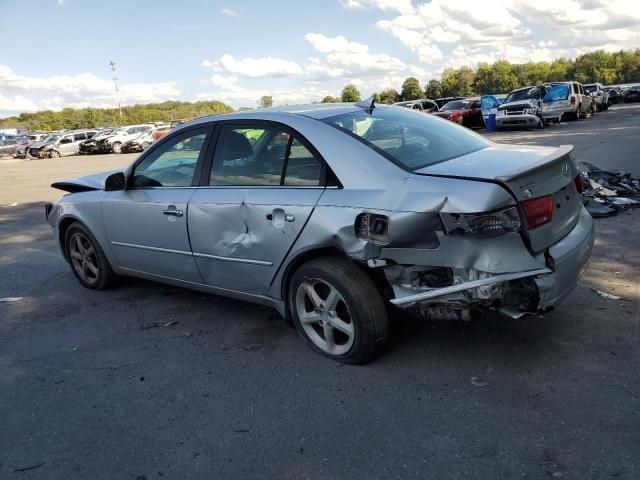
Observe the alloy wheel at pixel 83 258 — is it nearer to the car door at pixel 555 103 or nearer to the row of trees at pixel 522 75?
the car door at pixel 555 103

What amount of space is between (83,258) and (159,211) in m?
1.52

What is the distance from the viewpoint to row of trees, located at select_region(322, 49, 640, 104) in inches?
3285

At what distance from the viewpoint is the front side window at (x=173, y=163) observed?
417cm

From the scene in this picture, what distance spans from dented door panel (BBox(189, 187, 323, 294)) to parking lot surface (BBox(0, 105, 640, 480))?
510 mm

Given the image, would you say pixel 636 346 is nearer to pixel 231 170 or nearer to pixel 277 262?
pixel 277 262

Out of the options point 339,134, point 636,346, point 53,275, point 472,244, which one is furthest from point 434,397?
point 53,275

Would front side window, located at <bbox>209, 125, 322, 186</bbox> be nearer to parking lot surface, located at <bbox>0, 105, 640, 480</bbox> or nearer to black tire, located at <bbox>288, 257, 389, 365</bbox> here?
black tire, located at <bbox>288, 257, 389, 365</bbox>

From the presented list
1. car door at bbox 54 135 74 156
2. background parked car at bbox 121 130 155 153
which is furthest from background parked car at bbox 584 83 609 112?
car door at bbox 54 135 74 156

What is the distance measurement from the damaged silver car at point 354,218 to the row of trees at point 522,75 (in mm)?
75136

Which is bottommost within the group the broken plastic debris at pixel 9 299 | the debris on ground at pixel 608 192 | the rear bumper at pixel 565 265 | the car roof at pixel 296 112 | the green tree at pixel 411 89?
the broken plastic debris at pixel 9 299

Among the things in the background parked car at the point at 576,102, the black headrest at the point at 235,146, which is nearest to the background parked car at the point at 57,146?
the background parked car at the point at 576,102

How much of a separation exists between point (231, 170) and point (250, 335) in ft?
4.06

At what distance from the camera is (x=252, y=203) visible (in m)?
3.62

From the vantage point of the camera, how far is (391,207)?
301cm
